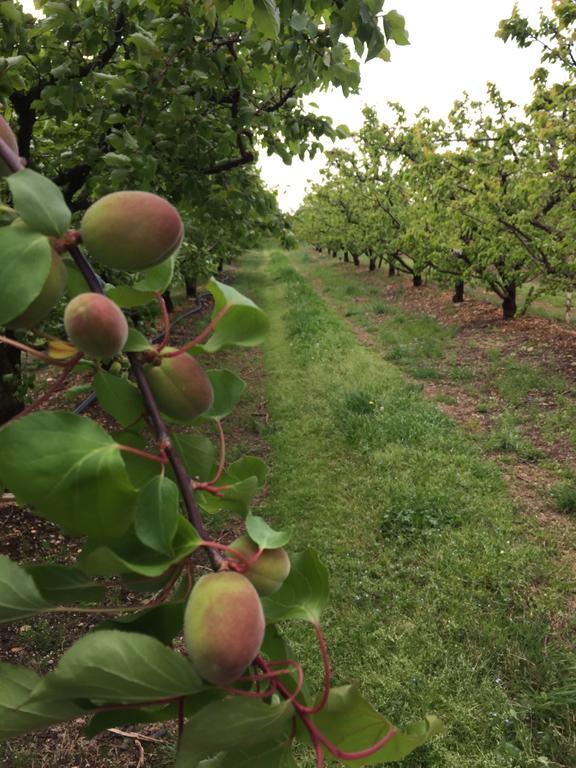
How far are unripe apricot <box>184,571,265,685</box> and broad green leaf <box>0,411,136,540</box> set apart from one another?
0.34ft

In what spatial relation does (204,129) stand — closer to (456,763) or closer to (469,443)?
(456,763)

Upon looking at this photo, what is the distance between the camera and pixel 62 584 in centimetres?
58

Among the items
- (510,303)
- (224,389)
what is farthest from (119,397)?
(510,303)

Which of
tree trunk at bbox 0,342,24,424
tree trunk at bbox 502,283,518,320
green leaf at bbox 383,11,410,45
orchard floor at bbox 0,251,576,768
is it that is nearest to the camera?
green leaf at bbox 383,11,410,45

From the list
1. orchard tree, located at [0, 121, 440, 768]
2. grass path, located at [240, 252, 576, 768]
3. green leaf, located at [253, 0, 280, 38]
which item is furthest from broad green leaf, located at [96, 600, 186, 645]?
grass path, located at [240, 252, 576, 768]

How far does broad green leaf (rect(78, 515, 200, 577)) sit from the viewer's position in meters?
0.50

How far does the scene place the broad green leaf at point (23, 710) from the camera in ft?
1.56

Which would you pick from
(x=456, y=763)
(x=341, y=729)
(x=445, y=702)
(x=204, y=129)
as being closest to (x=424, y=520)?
(x=445, y=702)

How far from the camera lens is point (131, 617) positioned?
1.81 ft

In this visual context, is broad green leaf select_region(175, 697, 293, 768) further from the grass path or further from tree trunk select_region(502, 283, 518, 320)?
tree trunk select_region(502, 283, 518, 320)

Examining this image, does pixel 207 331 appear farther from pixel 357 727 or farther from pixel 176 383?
pixel 357 727

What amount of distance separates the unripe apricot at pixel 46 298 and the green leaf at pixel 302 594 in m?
0.39

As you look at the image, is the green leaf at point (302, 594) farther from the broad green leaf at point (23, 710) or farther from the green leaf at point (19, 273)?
the green leaf at point (19, 273)

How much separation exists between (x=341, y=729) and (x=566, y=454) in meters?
5.28
